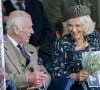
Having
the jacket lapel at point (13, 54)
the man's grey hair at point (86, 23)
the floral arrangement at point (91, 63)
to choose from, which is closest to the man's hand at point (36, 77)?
the jacket lapel at point (13, 54)

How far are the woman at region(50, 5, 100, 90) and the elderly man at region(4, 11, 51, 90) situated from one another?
7.6 inches

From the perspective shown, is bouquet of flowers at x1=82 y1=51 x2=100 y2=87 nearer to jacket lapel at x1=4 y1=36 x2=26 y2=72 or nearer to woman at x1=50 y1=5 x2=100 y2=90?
woman at x1=50 y1=5 x2=100 y2=90

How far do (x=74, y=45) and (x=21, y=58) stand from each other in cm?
64

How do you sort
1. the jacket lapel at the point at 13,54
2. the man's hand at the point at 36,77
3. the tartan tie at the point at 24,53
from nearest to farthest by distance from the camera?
the man's hand at the point at 36,77
the jacket lapel at the point at 13,54
the tartan tie at the point at 24,53

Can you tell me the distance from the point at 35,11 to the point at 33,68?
5.05ft

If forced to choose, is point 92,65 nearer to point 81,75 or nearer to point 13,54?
point 81,75

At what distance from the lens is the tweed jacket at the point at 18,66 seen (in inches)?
191

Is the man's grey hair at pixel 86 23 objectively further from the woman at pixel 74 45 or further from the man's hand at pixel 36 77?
the man's hand at pixel 36 77

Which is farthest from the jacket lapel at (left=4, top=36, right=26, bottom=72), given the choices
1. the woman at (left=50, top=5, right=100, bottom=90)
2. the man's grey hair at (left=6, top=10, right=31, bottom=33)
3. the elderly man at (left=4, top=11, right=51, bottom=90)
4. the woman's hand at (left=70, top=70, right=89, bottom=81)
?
the woman's hand at (left=70, top=70, right=89, bottom=81)

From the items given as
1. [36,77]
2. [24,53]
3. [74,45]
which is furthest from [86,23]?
[36,77]

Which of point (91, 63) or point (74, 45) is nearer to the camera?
point (91, 63)

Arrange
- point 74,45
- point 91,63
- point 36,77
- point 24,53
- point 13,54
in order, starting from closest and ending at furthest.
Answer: point 36,77, point 91,63, point 13,54, point 24,53, point 74,45

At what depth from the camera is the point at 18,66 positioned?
496 centimetres

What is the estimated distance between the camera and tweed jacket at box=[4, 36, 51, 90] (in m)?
4.85
